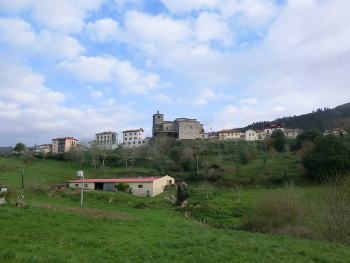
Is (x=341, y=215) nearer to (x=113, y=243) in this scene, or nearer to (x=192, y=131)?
(x=113, y=243)

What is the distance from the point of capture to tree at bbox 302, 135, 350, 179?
5403cm

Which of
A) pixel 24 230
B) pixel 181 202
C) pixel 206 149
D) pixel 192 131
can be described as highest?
pixel 192 131

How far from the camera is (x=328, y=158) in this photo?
2151 inches

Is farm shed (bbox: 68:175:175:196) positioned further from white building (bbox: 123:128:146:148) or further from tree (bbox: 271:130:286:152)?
white building (bbox: 123:128:146:148)

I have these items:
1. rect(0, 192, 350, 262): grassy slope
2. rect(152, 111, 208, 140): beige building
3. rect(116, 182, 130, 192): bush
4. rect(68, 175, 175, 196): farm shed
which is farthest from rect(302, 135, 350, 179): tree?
rect(152, 111, 208, 140): beige building

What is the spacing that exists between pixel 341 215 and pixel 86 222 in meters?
16.0

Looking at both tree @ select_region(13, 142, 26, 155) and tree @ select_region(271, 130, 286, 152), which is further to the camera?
tree @ select_region(13, 142, 26, 155)

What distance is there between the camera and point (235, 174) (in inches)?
2361

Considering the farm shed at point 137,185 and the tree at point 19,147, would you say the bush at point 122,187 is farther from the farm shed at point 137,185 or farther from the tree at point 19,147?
the tree at point 19,147

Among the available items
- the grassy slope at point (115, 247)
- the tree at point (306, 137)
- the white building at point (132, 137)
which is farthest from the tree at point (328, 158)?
the white building at point (132, 137)

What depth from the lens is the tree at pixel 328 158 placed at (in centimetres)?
5403

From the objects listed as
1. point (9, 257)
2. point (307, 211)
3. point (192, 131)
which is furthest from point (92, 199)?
point (192, 131)

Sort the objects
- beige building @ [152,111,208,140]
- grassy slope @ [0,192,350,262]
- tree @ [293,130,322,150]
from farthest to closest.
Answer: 1. beige building @ [152,111,208,140]
2. tree @ [293,130,322,150]
3. grassy slope @ [0,192,350,262]

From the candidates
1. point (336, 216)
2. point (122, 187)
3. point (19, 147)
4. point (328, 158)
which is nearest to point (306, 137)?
point (328, 158)
